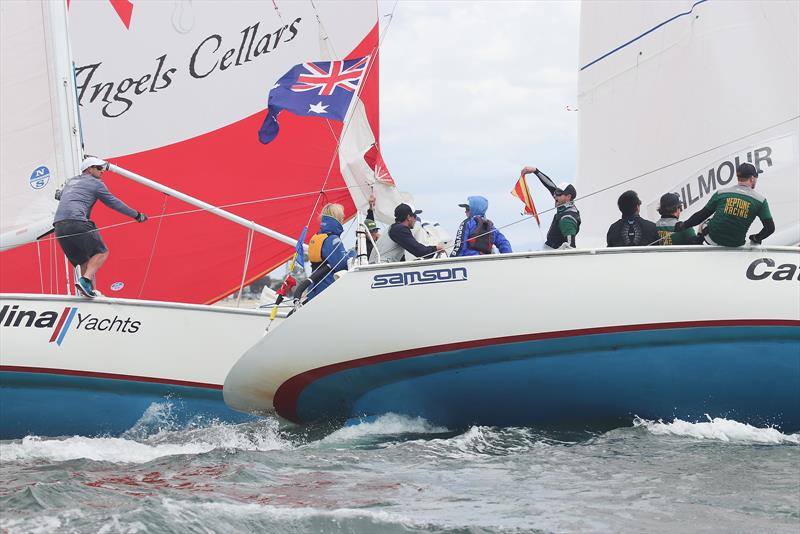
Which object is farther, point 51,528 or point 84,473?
point 84,473

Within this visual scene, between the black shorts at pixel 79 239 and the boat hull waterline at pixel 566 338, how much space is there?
70.4 inches

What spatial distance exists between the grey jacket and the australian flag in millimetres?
2079

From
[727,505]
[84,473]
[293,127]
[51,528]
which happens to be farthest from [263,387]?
[293,127]

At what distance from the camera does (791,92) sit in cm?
881

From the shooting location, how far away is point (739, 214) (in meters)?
7.29

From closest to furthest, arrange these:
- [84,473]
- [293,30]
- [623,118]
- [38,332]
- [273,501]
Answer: [273,501]
[84,473]
[38,332]
[623,118]
[293,30]

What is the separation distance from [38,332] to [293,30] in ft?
17.7

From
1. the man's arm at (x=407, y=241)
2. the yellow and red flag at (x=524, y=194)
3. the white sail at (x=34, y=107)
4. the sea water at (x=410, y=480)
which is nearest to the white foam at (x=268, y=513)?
the sea water at (x=410, y=480)

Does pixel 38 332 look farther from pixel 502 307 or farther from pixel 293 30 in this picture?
pixel 293 30

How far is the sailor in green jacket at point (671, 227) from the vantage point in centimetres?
797

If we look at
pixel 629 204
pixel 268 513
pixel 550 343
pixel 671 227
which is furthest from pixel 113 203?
pixel 671 227

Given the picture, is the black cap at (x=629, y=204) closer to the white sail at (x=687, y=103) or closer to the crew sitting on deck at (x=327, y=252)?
the white sail at (x=687, y=103)

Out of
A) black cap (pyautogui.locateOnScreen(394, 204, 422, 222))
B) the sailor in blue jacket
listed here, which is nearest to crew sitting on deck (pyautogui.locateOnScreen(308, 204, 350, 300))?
black cap (pyautogui.locateOnScreen(394, 204, 422, 222))

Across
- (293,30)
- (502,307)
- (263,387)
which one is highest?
(293,30)
